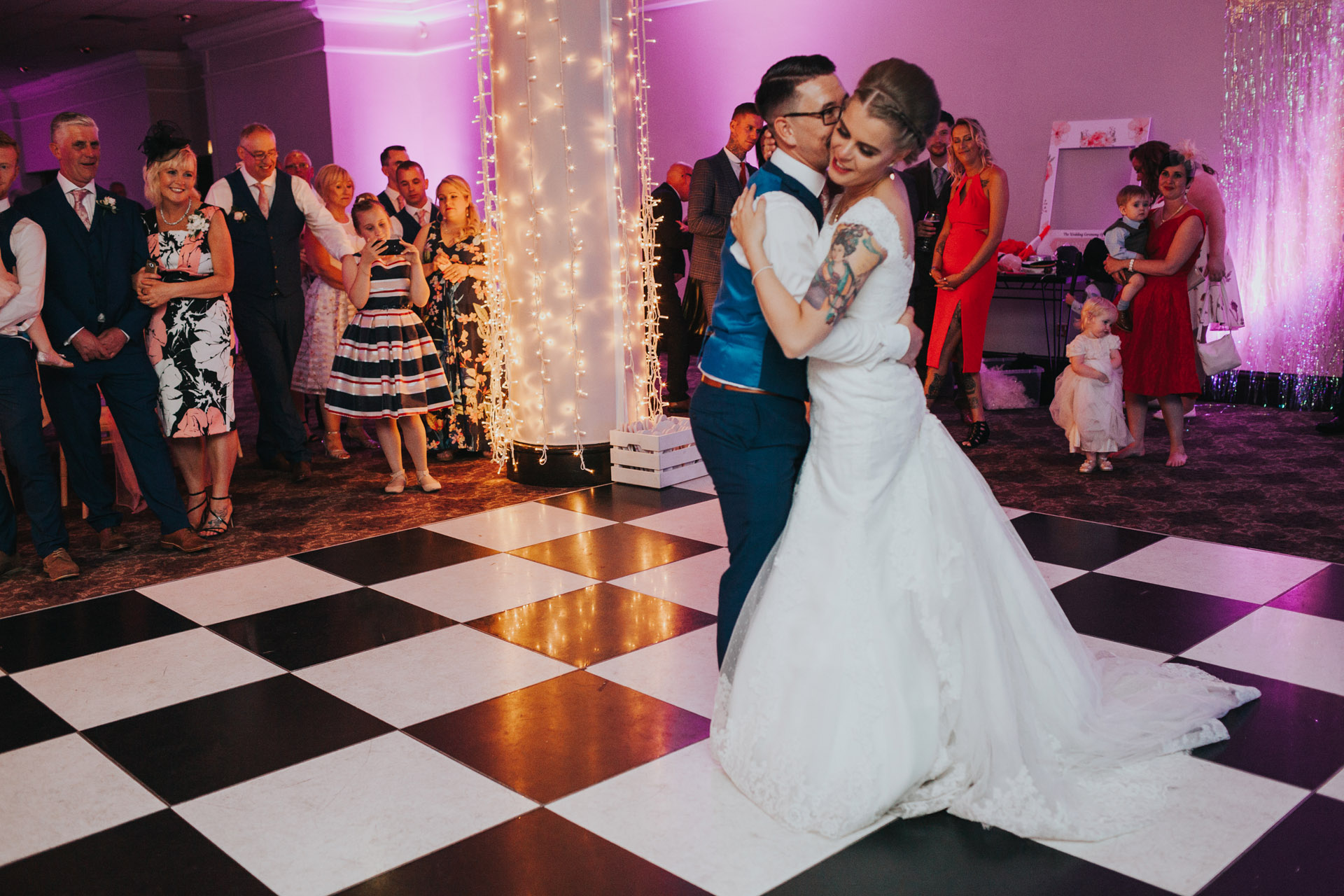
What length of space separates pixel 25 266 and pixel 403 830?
2.66m

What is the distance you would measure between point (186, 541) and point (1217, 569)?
357 cm

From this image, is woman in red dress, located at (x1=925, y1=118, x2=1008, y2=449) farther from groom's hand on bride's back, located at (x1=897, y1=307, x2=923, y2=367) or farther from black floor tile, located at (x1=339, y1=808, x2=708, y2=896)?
black floor tile, located at (x1=339, y1=808, x2=708, y2=896)

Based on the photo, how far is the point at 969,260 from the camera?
5574mm

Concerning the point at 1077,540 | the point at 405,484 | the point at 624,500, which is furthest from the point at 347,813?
the point at 405,484

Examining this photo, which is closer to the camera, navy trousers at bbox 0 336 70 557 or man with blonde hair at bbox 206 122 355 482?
navy trousers at bbox 0 336 70 557

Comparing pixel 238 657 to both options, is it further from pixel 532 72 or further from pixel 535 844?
pixel 532 72

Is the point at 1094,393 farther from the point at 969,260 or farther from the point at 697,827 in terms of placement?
the point at 697,827

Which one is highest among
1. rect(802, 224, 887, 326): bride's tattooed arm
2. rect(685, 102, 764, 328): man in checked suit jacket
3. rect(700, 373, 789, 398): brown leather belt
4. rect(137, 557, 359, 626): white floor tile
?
rect(685, 102, 764, 328): man in checked suit jacket

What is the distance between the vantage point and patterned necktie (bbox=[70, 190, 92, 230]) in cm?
389

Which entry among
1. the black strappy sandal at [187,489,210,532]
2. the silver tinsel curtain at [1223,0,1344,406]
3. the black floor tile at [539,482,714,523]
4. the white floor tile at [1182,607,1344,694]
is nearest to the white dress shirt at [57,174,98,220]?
the black strappy sandal at [187,489,210,532]

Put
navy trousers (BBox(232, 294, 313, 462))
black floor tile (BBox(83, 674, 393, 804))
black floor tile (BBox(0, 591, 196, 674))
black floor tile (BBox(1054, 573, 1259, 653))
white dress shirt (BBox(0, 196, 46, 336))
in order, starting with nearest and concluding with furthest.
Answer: black floor tile (BBox(83, 674, 393, 804)) → black floor tile (BBox(1054, 573, 1259, 653)) → black floor tile (BBox(0, 591, 196, 674)) → white dress shirt (BBox(0, 196, 46, 336)) → navy trousers (BBox(232, 294, 313, 462))

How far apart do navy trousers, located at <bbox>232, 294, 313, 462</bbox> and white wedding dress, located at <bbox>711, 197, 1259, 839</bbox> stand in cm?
367

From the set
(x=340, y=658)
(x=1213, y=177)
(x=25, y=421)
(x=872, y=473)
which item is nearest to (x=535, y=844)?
(x=872, y=473)

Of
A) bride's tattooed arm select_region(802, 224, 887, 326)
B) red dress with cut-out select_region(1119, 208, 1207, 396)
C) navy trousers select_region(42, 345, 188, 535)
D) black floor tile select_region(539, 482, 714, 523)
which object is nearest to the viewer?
bride's tattooed arm select_region(802, 224, 887, 326)
